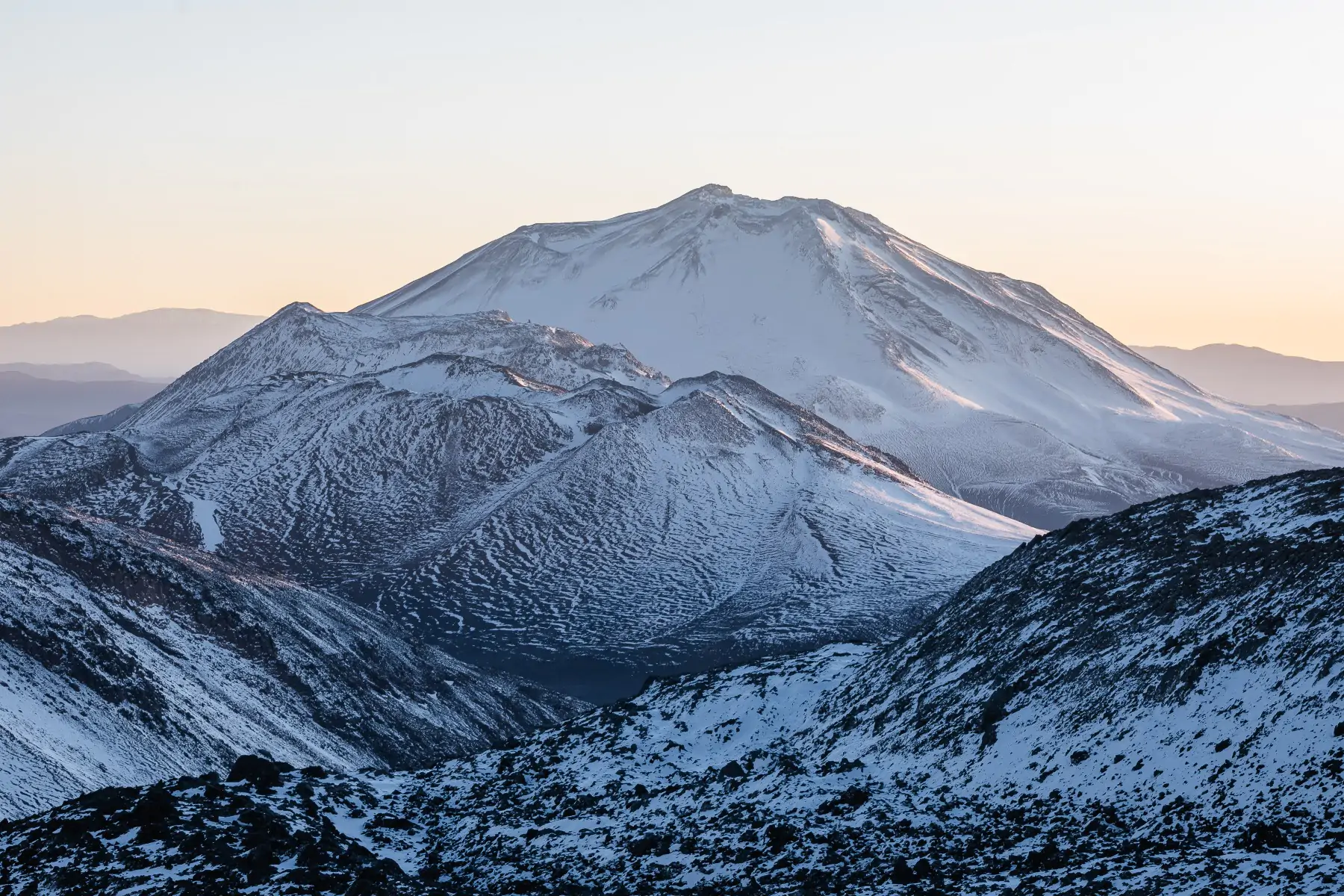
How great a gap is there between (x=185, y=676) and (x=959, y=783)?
1855 inches

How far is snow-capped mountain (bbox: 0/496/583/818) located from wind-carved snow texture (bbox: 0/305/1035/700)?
67.6 ft

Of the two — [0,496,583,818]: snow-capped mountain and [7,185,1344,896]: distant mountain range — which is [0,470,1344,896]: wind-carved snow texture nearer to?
[7,185,1344,896]: distant mountain range

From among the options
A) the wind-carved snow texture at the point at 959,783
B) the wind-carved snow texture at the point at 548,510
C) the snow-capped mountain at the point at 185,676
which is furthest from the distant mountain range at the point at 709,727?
the wind-carved snow texture at the point at 548,510

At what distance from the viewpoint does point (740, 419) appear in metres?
172

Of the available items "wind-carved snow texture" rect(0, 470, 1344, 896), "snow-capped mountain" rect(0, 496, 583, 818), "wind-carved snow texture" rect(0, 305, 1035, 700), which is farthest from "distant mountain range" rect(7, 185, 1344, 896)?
"wind-carved snow texture" rect(0, 305, 1035, 700)

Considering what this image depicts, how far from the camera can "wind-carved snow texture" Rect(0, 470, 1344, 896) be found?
29.8 m

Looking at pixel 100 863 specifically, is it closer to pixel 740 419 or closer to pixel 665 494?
pixel 665 494

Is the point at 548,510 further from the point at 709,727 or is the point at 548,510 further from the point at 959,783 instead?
the point at 959,783

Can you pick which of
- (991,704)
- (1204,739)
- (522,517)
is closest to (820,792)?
(991,704)

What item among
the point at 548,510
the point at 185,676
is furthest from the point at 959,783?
the point at 548,510

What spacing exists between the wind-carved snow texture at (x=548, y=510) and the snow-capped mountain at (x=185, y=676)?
20.6 meters

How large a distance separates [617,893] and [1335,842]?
14.0 metres

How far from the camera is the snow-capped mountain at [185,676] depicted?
5984cm

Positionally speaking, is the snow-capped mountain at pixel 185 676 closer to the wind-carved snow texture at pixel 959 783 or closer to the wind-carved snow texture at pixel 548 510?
the wind-carved snow texture at pixel 959 783
